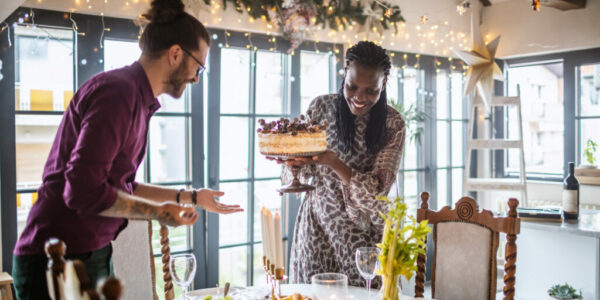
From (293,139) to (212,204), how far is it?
1.22 ft

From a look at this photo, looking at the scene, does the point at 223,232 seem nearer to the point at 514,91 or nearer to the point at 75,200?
the point at 75,200

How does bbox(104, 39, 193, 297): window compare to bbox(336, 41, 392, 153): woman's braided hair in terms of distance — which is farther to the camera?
bbox(104, 39, 193, 297): window

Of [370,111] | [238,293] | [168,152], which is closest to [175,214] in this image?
[238,293]

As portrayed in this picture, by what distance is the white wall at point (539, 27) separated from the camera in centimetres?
420

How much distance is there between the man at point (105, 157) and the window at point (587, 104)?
13.4 ft

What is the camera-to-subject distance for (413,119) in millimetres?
4234

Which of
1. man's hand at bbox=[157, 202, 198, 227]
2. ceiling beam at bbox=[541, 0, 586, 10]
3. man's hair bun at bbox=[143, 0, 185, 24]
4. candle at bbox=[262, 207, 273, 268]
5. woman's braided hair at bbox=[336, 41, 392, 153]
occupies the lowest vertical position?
candle at bbox=[262, 207, 273, 268]

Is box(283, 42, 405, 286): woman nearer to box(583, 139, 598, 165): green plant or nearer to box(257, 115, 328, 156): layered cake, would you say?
box(257, 115, 328, 156): layered cake

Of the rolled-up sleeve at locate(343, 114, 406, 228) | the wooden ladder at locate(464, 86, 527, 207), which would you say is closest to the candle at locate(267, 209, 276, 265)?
the rolled-up sleeve at locate(343, 114, 406, 228)

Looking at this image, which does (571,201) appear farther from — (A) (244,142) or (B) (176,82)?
(B) (176,82)

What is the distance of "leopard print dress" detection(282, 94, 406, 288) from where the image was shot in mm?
1839

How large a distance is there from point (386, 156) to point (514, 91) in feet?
11.9

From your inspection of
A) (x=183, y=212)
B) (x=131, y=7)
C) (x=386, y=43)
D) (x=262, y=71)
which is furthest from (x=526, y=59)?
(x=183, y=212)

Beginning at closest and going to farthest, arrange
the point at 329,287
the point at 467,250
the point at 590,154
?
the point at 329,287, the point at 467,250, the point at 590,154
